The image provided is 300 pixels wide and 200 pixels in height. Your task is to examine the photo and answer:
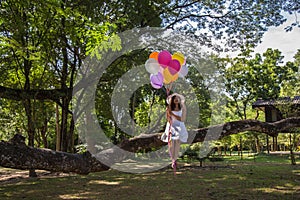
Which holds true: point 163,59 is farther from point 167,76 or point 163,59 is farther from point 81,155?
point 81,155

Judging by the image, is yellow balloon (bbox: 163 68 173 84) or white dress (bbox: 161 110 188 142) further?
yellow balloon (bbox: 163 68 173 84)

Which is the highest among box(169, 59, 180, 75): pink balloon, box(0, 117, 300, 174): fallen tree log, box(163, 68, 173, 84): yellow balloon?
box(169, 59, 180, 75): pink balloon

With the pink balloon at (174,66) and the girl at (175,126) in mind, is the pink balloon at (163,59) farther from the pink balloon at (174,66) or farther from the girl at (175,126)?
the girl at (175,126)

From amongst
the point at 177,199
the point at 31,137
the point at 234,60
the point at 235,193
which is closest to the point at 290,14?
the point at 235,193

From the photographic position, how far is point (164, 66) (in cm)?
407

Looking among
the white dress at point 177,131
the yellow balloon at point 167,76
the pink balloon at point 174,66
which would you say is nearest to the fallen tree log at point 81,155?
the white dress at point 177,131

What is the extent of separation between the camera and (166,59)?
402cm

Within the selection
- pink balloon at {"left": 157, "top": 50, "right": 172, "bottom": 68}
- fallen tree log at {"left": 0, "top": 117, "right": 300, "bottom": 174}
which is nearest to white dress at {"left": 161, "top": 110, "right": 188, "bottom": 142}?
fallen tree log at {"left": 0, "top": 117, "right": 300, "bottom": 174}

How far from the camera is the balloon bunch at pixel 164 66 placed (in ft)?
13.2

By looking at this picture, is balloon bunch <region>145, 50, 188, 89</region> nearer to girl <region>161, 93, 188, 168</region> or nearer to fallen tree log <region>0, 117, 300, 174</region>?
girl <region>161, 93, 188, 168</region>

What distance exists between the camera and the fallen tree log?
3383mm

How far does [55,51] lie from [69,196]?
19.4ft

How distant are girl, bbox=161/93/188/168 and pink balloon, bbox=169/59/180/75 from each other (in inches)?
14.2

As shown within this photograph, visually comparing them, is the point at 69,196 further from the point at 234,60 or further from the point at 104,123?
the point at 234,60
